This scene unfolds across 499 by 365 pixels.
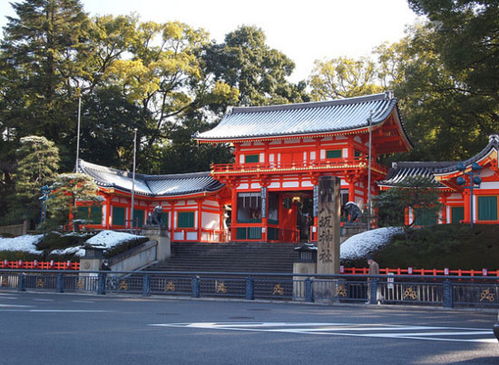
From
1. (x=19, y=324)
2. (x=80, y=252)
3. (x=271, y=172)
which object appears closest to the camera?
(x=19, y=324)

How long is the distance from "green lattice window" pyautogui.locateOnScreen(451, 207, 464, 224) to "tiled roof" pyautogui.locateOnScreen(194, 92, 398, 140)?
6.72m

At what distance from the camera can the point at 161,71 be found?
5128cm

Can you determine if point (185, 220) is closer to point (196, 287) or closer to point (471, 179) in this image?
point (196, 287)

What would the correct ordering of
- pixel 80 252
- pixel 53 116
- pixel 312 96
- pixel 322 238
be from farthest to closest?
1. pixel 312 96
2. pixel 53 116
3. pixel 80 252
4. pixel 322 238

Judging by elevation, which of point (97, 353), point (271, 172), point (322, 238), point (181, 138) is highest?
point (181, 138)

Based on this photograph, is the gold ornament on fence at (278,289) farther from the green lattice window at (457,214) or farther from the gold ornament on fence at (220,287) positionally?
the green lattice window at (457,214)

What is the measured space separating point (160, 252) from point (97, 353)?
24.9m

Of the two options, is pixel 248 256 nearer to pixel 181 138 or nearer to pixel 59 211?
pixel 59 211

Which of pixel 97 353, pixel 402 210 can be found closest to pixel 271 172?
pixel 402 210

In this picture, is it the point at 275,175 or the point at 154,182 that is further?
the point at 154,182

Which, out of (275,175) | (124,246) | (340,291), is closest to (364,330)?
(340,291)

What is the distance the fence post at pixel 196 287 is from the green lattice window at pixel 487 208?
700 inches

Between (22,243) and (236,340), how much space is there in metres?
28.4

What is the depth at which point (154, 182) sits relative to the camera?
46125 millimetres
